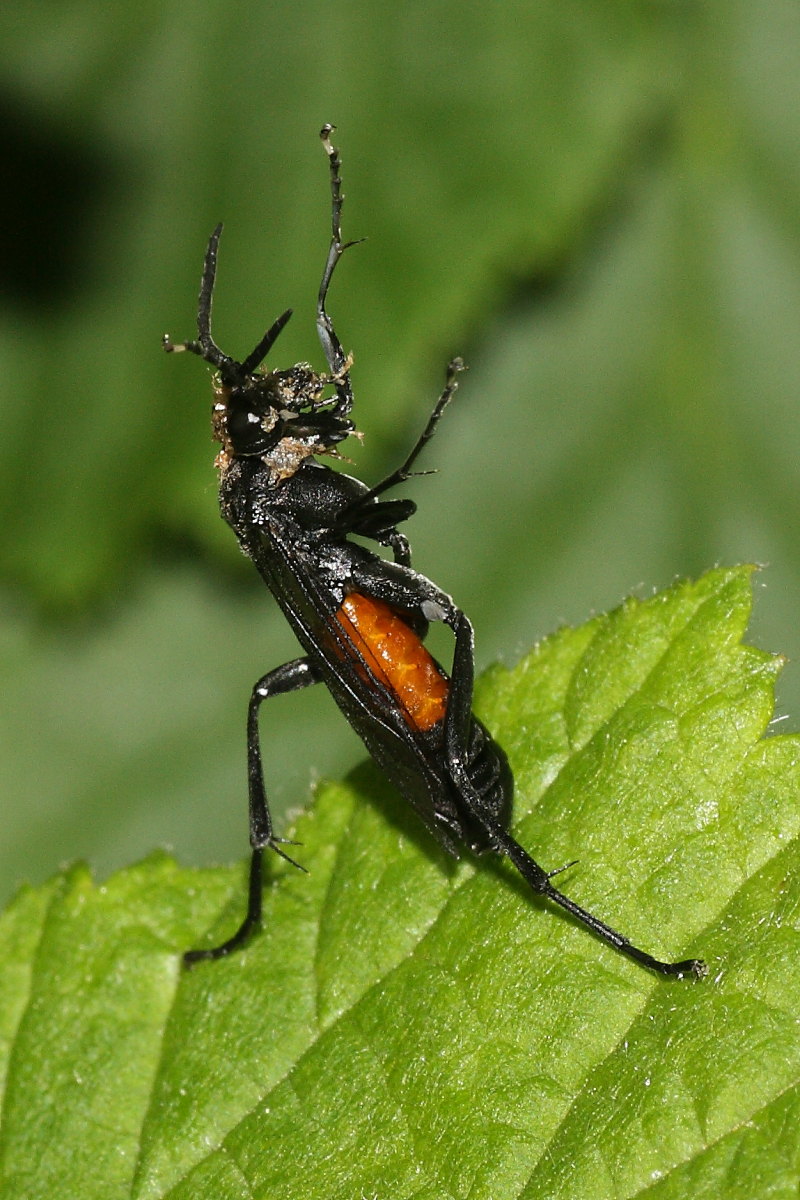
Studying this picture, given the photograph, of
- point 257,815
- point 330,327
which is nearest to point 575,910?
point 257,815

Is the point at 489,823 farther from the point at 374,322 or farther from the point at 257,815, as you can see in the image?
the point at 374,322

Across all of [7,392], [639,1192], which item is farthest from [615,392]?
[639,1192]

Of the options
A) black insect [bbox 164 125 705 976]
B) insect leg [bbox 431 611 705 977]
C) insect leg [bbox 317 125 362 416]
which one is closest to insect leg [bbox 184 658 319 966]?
black insect [bbox 164 125 705 976]

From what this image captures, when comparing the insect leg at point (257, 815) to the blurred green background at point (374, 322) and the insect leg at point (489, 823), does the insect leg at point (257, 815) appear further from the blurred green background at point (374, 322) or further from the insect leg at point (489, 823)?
the blurred green background at point (374, 322)

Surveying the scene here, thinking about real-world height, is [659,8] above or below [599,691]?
above

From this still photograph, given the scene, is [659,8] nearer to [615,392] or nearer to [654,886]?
[615,392]

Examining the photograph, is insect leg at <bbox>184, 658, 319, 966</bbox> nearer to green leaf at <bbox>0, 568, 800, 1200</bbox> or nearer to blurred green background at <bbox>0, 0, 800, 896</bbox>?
green leaf at <bbox>0, 568, 800, 1200</bbox>
